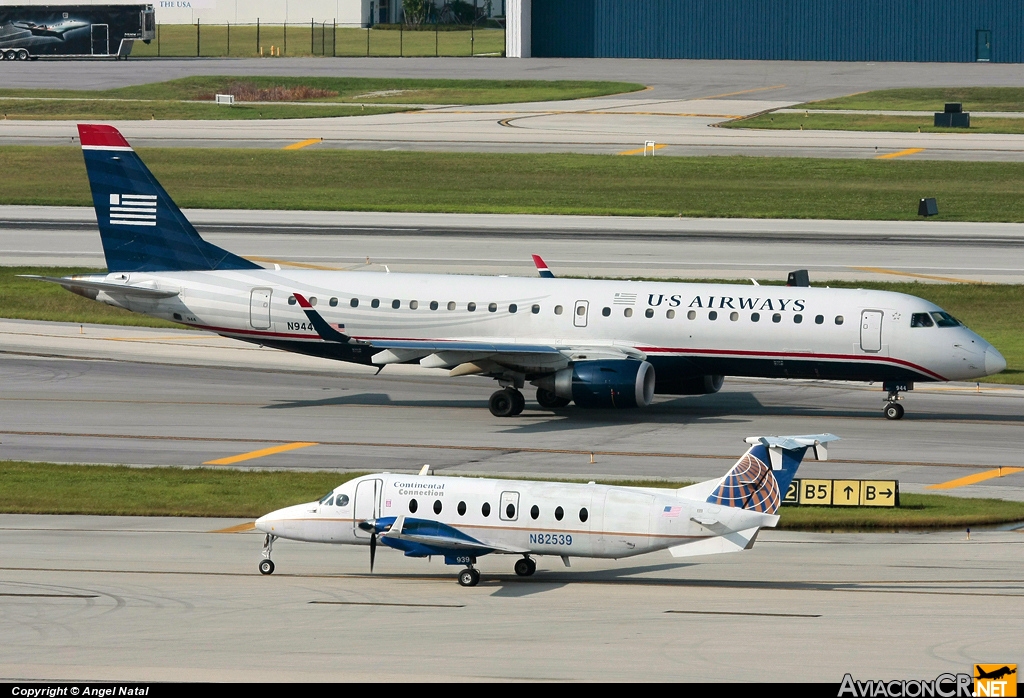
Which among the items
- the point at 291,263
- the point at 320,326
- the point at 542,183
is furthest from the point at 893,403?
the point at 542,183

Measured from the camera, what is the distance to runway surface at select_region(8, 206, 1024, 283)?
64750 millimetres

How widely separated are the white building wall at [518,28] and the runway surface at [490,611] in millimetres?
125353

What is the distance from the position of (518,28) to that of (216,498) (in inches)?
4909

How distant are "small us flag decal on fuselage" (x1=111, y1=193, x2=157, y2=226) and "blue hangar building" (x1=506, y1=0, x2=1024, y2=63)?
10776 cm

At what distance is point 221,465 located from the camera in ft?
123

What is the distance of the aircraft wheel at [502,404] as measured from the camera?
43.5m

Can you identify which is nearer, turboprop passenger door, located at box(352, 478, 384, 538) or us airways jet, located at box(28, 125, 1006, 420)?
turboprop passenger door, located at box(352, 478, 384, 538)

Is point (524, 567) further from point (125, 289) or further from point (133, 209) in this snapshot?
point (133, 209)

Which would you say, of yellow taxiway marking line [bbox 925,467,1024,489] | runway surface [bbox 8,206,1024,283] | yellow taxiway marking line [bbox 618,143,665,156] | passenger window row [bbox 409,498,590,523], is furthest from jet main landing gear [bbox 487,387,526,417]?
yellow taxiway marking line [bbox 618,143,665,156]

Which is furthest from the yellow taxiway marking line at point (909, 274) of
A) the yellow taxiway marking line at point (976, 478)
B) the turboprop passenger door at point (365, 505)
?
the turboprop passenger door at point (365, 505)

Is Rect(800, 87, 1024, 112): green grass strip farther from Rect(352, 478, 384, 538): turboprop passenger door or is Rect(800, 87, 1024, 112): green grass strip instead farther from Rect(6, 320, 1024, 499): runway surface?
Rect(352, 478, 384, 538): turboprop passenger door

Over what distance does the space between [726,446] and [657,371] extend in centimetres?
471

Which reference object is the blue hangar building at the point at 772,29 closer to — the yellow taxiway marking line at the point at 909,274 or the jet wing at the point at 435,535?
the yellow taxiway marking line at the point at 909,274

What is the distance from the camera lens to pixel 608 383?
4159 centimetres
